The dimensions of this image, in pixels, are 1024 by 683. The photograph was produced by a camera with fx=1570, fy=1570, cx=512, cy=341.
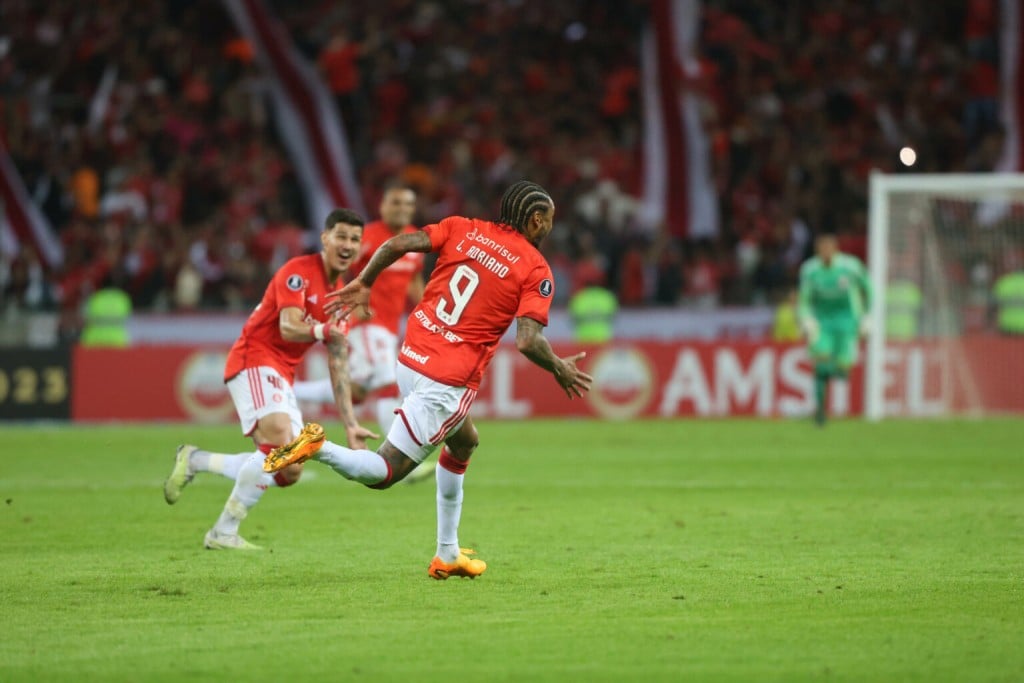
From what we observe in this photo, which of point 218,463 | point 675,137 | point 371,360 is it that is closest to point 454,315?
point 218,463

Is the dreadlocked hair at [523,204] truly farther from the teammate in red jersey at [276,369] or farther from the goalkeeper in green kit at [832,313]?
the goalkeeper in green kit at [832,313]

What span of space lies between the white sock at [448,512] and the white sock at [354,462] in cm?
46

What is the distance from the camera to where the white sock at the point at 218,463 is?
9.52m

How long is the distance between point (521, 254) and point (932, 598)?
→ 262 cm

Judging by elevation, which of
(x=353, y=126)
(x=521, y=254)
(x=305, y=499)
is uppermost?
(x=353, y=126)

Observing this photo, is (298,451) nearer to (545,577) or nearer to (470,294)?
(470,294)

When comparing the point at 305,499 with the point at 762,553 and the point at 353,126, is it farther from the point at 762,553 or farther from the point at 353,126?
the point at 353,126

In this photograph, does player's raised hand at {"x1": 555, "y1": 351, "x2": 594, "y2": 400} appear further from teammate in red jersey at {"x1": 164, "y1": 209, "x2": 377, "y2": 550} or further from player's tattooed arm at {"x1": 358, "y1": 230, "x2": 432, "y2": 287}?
teammate in red jersey at {"x1": 164, "y1": 209, "x2": 377, "y2": 550}

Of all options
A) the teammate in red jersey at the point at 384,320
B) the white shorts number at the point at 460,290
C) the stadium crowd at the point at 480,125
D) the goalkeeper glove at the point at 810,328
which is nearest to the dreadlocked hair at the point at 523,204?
the white shorts number at the point at 460,290

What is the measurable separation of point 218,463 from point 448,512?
201 cm

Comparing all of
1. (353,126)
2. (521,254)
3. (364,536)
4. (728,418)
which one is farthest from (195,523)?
(353,126)

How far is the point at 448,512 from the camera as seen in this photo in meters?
8.24

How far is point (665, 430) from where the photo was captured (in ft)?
64.2

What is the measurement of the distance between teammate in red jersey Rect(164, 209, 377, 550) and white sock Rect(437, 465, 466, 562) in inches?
41.0
